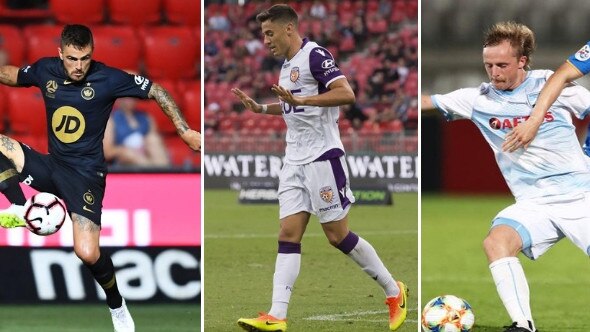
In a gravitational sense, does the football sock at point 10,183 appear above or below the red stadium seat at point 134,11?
below

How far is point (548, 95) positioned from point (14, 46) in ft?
32.7

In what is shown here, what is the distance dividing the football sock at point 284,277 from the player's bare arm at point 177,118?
0.83 meters

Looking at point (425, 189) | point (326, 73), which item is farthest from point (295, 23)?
point (425, 189)

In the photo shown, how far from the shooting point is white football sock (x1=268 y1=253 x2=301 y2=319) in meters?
6.04

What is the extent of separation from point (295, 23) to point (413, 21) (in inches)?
576

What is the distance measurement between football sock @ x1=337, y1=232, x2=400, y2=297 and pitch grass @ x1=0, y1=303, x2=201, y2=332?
1.18m

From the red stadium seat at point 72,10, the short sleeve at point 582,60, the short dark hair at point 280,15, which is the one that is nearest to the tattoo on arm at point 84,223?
the short dark hair at point 280,15

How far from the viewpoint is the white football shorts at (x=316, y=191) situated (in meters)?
6.27

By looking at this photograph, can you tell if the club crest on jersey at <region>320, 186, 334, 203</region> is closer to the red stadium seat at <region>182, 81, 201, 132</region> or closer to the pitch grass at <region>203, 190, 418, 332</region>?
the pitch grass at <region>203, 190, 418, 332</region>

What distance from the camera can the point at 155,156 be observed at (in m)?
11.4

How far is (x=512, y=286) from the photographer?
5.20 m

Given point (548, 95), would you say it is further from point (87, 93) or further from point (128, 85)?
point (87, 93)

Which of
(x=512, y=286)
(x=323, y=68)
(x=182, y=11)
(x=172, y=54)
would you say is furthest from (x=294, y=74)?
(x=182, y=11)

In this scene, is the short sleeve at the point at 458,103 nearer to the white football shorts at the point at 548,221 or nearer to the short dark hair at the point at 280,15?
the white football shorts at the point at 548,221
